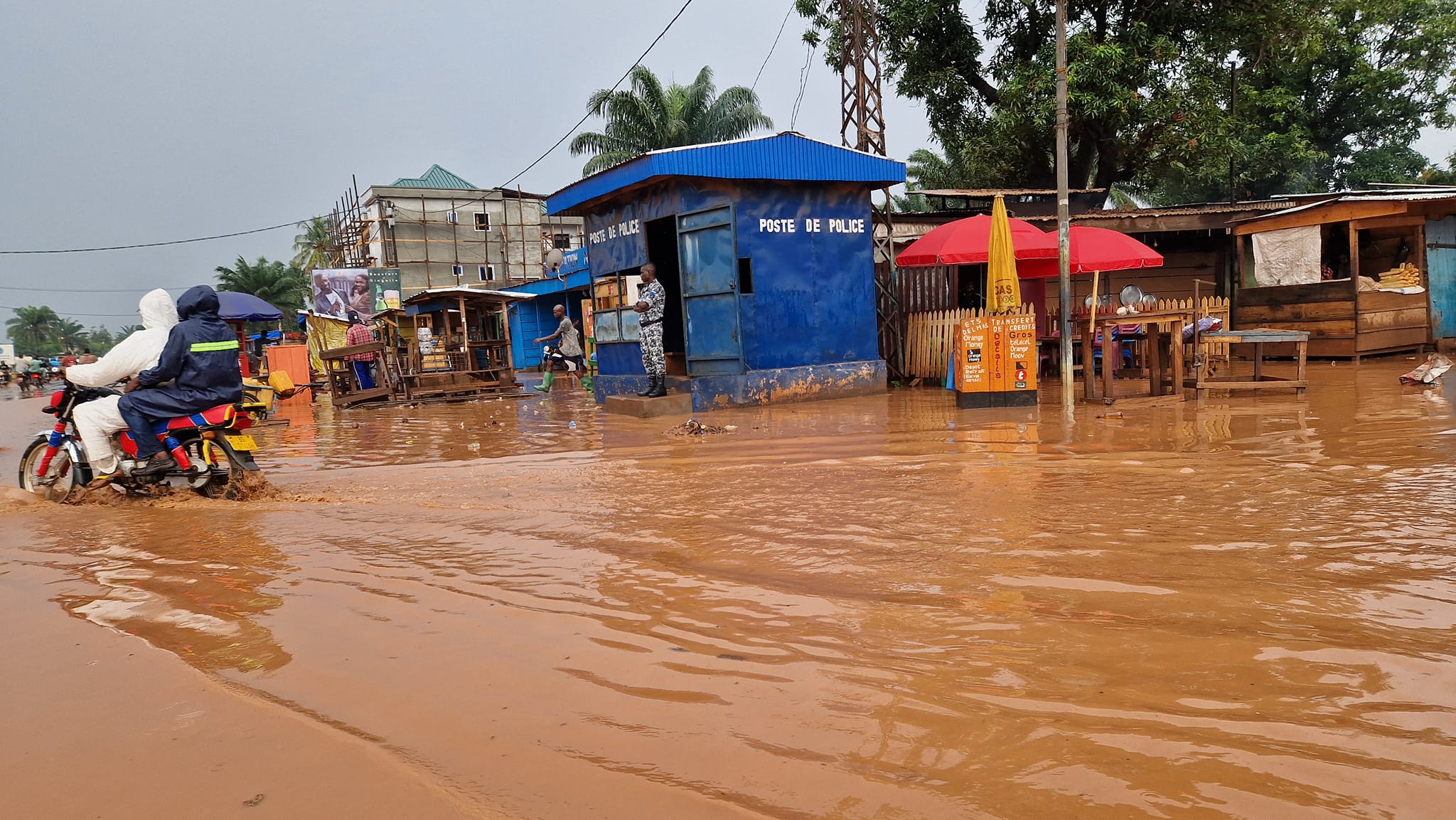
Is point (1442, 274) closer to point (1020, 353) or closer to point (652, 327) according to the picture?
point (1020, 353)

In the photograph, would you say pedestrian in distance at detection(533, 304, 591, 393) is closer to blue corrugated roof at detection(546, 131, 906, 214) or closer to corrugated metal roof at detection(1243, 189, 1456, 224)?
blue corrugated roof at detection(546, 131, 906, 214)

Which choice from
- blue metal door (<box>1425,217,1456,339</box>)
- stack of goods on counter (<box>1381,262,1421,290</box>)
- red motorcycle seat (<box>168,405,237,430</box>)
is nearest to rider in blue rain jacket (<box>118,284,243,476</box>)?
red motorcycle seat (<box>168,405,237,430</box>)

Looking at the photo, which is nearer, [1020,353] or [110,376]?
[110,376]

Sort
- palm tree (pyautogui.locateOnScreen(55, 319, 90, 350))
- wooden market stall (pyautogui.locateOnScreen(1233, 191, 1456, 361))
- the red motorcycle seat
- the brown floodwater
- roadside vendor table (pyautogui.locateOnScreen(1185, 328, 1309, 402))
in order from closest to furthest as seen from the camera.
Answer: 1. the brown floodwater
2. the red motorcycle seat
3. roadside vendor table (pyautogui.locateOnScreen(1185, 328, 1309, 402))
4. wooden market stall (pyautogui.locateOnScreen(1233, 191, 1456, 361))
5. palm tree (pyautogui.locateOnScreen(55, 319, 90, 350))

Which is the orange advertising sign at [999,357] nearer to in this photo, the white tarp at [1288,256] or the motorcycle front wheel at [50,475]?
the white tarp at [1288,256]

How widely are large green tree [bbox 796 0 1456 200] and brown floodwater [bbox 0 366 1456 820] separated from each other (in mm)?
15108

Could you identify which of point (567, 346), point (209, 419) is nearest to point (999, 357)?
point (209, 419)

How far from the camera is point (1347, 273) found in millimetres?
15281

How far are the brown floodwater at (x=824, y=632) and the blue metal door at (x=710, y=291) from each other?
5.93 m

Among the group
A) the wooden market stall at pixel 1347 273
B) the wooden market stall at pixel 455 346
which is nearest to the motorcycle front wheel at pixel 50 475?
the wooden market stall at pixel 455 346

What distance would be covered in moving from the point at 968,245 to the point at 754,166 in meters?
3.23

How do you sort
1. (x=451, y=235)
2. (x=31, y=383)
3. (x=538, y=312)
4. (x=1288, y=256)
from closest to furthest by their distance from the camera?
(x=1288, y=256), (x=538, y=312), (x=31, y=383), (x=451, y=235)

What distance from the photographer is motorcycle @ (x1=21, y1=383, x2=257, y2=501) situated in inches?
259

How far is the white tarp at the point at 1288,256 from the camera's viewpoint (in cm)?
1458
